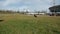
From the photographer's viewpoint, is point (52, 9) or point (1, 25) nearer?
point (1, 25)

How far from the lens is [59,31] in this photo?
1933cm

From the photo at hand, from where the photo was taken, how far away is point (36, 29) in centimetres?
1967

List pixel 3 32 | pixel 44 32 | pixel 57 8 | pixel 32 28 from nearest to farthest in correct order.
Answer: pixel 3 32
pixel 44 32
pixel 32 28
pixel 57 8

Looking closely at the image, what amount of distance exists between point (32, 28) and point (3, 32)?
171 inches

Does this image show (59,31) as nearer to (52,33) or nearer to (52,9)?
(52,33)

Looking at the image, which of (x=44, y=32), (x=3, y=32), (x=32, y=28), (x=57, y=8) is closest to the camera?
(x=3, y=32)

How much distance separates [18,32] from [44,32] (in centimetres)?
345

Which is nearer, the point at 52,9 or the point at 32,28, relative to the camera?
the point at 32,28

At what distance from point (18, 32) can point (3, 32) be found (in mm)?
1814

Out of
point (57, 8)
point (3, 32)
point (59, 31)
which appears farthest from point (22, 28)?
point (57, 8)

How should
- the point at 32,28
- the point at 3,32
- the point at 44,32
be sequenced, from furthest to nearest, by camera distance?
the point at 32,28
the point at 44,32
the point at 3,32

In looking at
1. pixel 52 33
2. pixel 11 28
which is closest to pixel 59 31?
pixel 52 33

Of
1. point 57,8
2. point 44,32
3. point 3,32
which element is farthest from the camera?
point 57,8

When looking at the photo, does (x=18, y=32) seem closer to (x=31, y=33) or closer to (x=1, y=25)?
(x=31, y=33)
